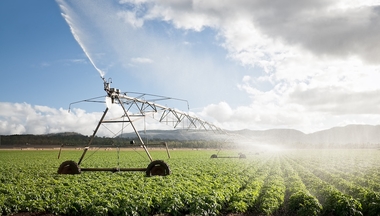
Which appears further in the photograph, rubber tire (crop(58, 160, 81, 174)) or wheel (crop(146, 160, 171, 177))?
rubber tire (crop(58, 160, 81, 174))

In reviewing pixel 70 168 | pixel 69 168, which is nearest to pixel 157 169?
pixel 70 168

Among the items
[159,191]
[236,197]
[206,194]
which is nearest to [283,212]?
[236,197]

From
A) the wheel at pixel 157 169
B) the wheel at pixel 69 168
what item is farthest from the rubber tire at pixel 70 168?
the wheel at pixel 157 169

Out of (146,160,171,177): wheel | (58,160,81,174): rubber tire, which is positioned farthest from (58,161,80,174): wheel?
(146,160,171,177): wheel

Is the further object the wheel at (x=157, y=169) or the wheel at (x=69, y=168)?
the wheel at (x=69, y=168)

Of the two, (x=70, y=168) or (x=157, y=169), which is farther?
(x=70, y=168)

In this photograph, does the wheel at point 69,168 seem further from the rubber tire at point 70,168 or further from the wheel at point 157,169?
the wheel at point 157,169

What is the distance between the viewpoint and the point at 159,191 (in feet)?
50.6

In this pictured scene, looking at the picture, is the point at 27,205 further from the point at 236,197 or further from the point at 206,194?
the point at 236,197

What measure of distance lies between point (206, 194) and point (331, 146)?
154 meters

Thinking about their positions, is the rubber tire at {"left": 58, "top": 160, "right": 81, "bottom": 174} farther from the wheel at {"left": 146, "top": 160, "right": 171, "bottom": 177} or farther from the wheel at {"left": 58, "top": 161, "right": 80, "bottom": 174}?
the wheel at {"left": 146, "top": 160, "right": 171, "bottom": 177}

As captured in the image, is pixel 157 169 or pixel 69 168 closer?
pixel 157 169

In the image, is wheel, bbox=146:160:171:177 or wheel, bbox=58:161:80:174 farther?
wheel, bbox=58:161:80:174

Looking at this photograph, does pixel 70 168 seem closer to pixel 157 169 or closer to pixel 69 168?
pixel 69 168
